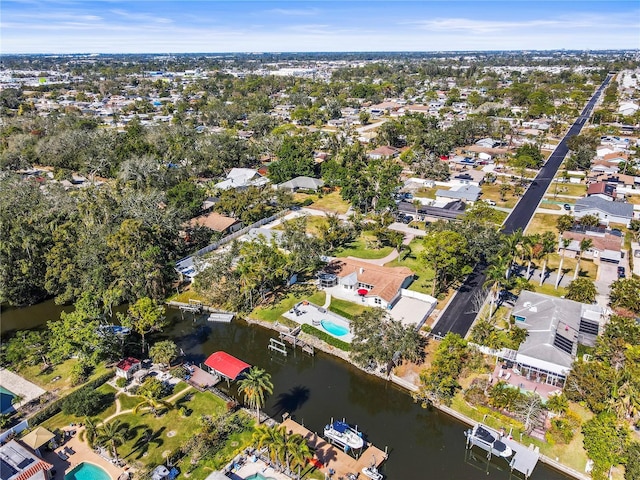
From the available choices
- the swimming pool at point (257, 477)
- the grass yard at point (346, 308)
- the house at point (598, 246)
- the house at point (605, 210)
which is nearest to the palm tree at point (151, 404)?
the swimming pool at point (257, 477)

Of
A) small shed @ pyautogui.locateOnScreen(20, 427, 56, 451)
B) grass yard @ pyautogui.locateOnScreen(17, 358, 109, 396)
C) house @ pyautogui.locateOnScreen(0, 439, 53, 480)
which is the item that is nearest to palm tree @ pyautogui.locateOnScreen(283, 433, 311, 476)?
house @ pyautogui.locateOnScreen(0, 439, 53, 480)

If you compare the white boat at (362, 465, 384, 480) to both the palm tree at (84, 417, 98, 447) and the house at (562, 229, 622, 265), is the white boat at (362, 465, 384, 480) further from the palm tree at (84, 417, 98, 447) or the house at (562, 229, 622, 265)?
the house at (562, 229, 622, 265)

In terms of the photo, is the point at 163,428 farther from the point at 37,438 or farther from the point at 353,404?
the point at 353,404

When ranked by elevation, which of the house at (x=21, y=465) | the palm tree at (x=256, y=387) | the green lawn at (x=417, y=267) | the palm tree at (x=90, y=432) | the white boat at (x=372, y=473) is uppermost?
the palm tree at (x=256, y=387)

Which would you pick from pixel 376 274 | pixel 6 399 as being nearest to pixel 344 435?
pixel 376 274

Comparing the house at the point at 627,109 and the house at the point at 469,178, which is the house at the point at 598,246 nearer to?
the house at the point at 469,178

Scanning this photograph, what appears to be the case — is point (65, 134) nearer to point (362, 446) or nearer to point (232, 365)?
point (232, 365)
